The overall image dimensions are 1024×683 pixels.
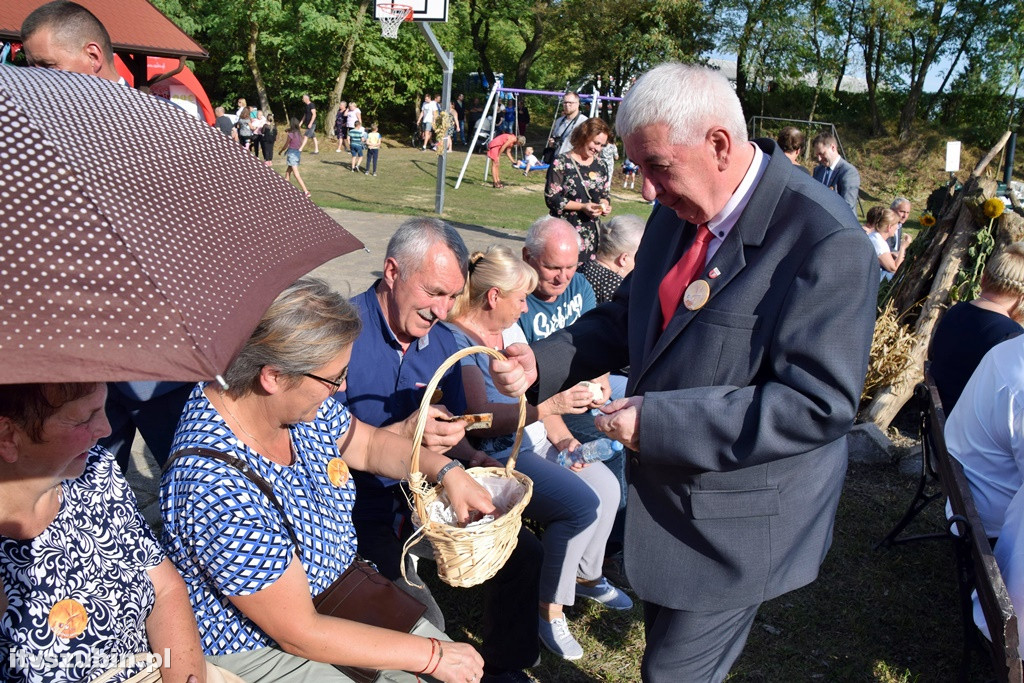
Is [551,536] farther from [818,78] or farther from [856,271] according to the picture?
[818,78]

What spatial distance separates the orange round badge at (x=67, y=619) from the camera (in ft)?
5.57

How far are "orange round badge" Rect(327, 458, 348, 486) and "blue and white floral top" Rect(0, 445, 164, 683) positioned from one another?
1.86 feet

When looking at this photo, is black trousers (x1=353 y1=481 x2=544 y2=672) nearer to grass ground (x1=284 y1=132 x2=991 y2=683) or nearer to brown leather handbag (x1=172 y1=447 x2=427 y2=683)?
grass ground (x1=284 y1=132 x2=991 y2=683)

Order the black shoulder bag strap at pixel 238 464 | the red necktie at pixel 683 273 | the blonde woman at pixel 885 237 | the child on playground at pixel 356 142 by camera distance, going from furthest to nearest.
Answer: the child on playground at pixel 356 142
the blonde woman at pixel 885 237
the red necktie at pixel 683 273
the black shoulder bag strap at pixel 238 464

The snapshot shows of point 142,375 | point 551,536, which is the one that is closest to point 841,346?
point 142,375

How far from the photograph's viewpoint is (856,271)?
6.15ft

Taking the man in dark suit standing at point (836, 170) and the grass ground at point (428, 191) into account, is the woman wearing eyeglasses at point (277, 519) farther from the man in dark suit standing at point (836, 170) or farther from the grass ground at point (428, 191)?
the grass ground at point (428, 191)

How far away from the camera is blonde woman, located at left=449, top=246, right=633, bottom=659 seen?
3.35 metres

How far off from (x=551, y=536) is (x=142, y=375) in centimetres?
244

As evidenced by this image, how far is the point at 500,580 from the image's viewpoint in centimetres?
302

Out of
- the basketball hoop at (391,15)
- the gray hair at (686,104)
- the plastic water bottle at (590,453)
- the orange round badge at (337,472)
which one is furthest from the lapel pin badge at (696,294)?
the basketball hoop at (391,15)

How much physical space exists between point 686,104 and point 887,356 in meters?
4.56

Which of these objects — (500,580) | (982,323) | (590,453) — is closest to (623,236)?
(590,453)

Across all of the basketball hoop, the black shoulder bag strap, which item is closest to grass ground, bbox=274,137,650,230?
the basketball hoop
